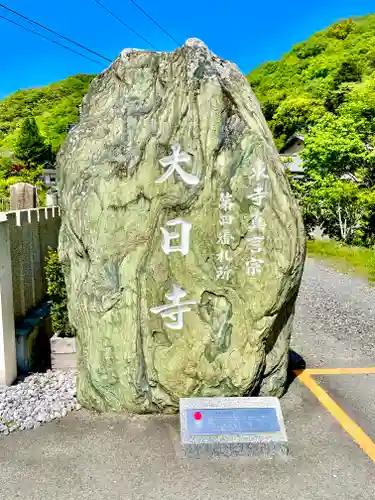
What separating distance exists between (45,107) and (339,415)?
73.5 m

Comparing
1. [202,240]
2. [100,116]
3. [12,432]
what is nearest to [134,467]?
[12,432]

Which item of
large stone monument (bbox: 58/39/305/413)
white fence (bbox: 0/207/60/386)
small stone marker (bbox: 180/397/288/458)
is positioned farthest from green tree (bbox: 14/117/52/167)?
small stone marker (bbox: 180/397/288/458)

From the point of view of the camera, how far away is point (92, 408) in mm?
4645

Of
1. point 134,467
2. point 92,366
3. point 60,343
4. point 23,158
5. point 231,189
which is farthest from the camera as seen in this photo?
point 23,158

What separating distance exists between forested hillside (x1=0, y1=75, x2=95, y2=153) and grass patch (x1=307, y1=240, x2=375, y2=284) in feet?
151

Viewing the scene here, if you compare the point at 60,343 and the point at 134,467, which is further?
the point at 60,343

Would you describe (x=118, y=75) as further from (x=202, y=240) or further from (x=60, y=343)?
(x=60, y=343)

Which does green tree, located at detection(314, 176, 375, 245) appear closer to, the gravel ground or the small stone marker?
the gravel ground

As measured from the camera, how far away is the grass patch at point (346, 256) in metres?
13.2

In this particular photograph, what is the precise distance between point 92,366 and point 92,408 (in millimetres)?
483

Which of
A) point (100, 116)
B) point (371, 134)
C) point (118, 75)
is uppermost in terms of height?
point (371, 134)

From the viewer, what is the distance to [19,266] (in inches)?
229

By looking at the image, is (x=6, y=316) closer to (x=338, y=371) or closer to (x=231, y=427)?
(x=231, y=427)

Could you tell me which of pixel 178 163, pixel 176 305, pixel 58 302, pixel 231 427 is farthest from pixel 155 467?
pixel 178 163
